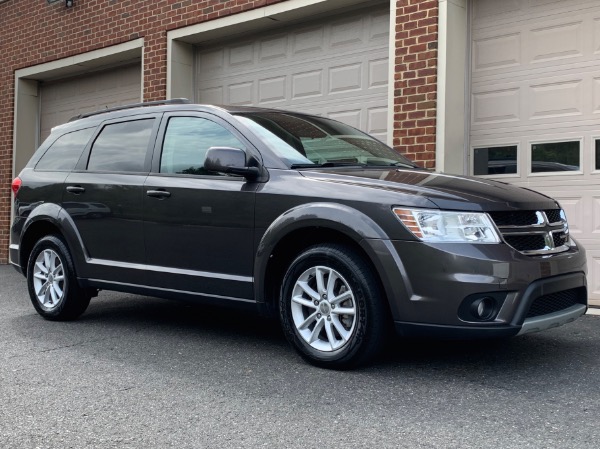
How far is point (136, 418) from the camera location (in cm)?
361

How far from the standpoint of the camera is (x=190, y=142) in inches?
216

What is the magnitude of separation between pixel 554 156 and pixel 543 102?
553 millimetres

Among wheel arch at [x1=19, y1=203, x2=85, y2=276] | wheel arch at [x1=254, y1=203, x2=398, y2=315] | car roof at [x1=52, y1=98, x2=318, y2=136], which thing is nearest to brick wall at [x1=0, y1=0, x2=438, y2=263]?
car roof at [x1=52, y1=98, x2=318, y2=136]

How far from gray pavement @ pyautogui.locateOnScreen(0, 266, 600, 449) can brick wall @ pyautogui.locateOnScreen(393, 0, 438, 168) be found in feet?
9.22

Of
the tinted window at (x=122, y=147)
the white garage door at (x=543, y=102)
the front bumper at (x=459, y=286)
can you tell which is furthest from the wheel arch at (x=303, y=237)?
the white garage door at (x=543, y=102)

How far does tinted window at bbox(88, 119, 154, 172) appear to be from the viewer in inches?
229

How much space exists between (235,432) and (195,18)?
8079 mm

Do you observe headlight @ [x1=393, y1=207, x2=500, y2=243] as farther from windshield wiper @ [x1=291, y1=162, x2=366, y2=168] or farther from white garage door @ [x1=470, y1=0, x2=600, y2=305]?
white garage door @ [x1=470, y1=0, x2=600, y2=305]

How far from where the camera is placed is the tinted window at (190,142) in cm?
529

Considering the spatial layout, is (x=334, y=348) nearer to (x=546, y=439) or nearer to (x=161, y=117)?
(x=546, y=439)

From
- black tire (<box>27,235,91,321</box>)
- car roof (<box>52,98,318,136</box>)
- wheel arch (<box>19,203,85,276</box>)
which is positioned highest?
car roof (<box>52,98,318,136</box>)

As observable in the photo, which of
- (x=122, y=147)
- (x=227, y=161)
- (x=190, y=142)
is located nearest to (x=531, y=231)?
(x=227, y=161)

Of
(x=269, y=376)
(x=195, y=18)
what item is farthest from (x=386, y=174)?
(x=195, y=18)

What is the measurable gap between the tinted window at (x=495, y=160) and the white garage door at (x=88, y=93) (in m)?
5.88
